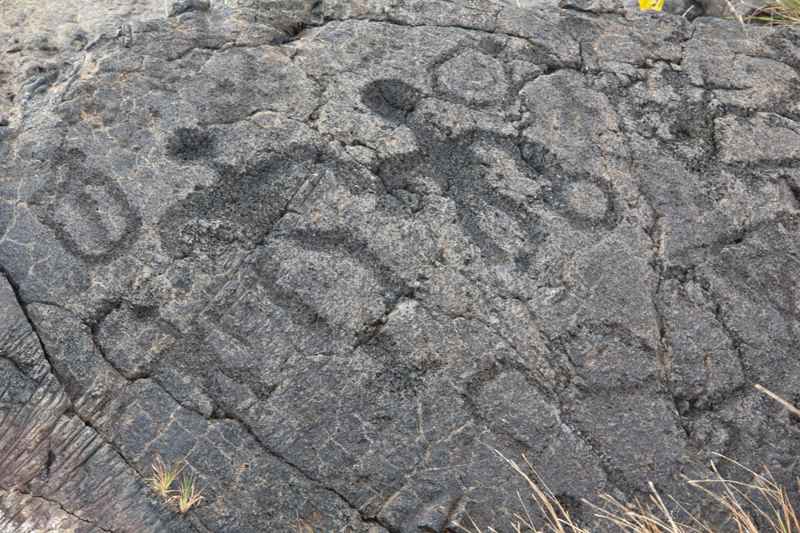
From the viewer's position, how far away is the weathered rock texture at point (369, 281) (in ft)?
7.37

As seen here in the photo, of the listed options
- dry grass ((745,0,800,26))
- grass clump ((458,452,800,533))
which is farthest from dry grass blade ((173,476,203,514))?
dry grass ((745,0,800,26))

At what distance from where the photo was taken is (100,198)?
2.40m

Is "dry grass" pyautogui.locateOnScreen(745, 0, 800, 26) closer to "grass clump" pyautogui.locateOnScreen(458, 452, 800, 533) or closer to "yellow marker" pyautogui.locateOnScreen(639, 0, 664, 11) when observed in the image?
"yellow marker" pyautogui.locateOnScreen(639, 0, 664, 11)

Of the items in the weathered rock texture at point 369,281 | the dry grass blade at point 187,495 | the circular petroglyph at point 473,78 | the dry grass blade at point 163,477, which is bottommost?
the dry grass blade at point 187,495

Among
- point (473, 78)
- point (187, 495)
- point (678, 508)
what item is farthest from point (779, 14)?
point (187, 495)

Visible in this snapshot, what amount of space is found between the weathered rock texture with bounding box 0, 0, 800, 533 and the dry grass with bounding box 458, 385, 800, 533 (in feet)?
0.15

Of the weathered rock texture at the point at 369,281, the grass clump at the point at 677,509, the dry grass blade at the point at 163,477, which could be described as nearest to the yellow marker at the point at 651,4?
the weathered rock texture at the point at 369,281

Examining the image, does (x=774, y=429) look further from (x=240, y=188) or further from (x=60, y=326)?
(x=60, y=326)

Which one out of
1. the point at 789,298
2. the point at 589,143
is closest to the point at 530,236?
the point at 589,143

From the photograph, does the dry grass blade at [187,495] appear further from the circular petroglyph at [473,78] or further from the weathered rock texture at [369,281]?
the circular petroglyph at [473,78]

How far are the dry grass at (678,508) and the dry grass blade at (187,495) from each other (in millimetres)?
672

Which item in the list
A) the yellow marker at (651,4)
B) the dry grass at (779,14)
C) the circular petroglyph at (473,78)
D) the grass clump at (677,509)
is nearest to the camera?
the grass clump at (677,509)

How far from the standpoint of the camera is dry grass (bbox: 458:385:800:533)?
219 centimetres

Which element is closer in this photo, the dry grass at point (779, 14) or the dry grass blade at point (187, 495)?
the dry grass blade at point (187, 495)
